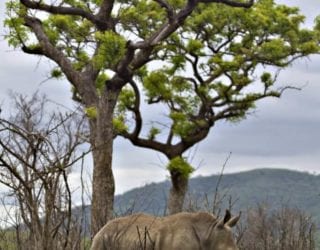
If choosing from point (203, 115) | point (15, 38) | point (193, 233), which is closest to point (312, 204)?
point (203, 115)

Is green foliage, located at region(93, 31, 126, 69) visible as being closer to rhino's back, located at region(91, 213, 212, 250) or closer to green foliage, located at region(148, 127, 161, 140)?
green foliage, located at region(148, 127, 161, 140)

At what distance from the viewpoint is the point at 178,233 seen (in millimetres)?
9102

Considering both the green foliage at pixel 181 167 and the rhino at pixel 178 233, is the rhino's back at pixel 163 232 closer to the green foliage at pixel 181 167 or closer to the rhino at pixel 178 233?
the rhino at pixel 178 233

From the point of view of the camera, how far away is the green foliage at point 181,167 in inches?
1283

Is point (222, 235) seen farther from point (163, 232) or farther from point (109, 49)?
point (109, 49)

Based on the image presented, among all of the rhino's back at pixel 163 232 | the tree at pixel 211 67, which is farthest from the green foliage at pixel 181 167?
the rhino's back at pixel 163 232

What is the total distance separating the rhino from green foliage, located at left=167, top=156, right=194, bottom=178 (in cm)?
2335

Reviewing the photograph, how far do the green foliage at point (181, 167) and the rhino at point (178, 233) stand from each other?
23351mm

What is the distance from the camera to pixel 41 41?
26859mm

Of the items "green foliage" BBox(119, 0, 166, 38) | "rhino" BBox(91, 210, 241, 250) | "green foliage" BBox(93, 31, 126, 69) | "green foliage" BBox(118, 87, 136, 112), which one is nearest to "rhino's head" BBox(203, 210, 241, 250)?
"rhino" BBox(91, 210, 241, 250)

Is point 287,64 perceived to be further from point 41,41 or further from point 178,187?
point 41,41

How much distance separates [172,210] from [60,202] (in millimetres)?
26220

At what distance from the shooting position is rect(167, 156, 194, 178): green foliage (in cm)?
3259

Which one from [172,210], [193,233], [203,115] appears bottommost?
[193,233]
